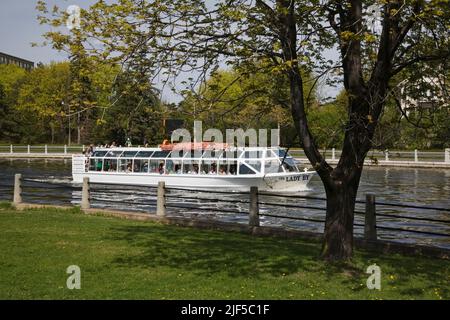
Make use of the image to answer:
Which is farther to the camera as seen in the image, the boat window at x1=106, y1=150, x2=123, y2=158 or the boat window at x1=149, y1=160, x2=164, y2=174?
the boat window at x1=106, y1=150, x2=123, y2=158

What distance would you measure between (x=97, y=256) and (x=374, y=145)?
598cm

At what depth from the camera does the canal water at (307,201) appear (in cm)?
2041

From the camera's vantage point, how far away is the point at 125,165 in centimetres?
4325

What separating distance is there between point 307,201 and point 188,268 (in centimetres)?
2047

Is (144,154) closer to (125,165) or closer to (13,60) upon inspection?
(125,165)

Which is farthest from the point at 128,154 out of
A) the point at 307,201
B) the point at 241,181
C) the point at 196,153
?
the point at 307,201

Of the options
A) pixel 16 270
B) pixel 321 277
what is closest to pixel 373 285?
pixel 321 277

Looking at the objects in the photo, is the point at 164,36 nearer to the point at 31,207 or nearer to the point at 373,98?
the point at 373,98

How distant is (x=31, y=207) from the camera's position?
2119 cm

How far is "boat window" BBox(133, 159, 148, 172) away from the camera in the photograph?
41.8 m

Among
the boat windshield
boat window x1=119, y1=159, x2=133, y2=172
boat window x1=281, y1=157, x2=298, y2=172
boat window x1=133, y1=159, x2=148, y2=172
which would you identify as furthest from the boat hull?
boat window x1=119, y1=159, x2=133, y2=172

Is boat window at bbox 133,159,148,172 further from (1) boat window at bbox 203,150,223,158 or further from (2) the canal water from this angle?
(1) boat window at bbox 203,150,223,158

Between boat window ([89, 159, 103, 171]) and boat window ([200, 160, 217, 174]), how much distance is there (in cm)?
1000

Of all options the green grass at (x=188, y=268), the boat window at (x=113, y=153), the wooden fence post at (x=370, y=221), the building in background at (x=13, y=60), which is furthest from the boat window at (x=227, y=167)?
the building in background at (x=13, y=60)
